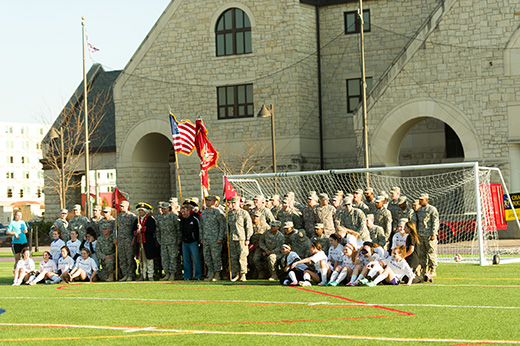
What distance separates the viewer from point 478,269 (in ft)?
63.7

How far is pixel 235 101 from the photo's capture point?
35.7m

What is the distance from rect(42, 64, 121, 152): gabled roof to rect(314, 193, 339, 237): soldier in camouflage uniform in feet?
90.2

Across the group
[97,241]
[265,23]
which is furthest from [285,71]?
[97,241]

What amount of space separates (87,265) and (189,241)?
2683 millimetres

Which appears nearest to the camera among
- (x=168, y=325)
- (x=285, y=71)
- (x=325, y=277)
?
(x=168, y=325)

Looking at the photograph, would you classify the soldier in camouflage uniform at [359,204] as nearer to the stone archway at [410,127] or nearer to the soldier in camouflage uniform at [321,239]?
the soldier in camouflage uniform at [321,239]

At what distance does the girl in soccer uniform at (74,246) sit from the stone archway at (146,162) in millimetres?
16672

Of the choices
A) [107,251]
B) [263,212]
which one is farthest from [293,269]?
[107,251]

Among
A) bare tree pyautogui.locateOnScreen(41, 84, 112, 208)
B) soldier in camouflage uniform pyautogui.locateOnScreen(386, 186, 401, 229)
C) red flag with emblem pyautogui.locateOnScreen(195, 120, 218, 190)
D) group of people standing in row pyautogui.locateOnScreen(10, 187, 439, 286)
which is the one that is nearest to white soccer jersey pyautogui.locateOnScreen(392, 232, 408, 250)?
group of people standing in row pyautogui.locateOnScreen(10, 187, 439, 286)

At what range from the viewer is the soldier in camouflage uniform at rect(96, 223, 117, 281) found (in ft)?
66.4

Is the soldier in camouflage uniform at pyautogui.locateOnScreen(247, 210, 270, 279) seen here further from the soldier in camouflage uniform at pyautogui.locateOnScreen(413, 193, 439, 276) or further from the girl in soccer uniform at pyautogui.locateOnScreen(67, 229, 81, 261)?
the girl in soccer uniform at pyautogui.locateOnScreen(67, 229, 81, 261)

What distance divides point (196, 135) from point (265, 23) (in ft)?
45.5

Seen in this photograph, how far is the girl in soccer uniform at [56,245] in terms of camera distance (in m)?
20.5

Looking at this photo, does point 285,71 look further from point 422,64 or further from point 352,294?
point 352,294
